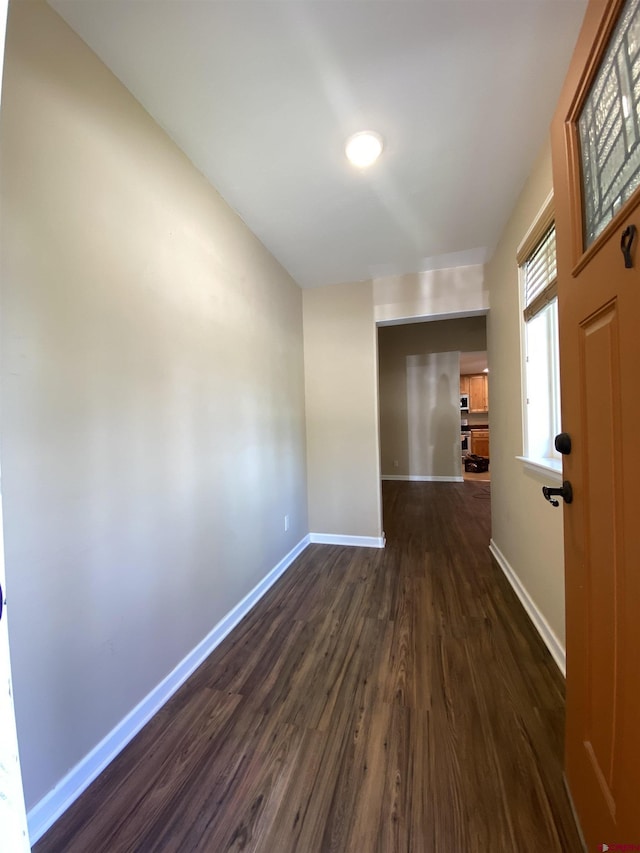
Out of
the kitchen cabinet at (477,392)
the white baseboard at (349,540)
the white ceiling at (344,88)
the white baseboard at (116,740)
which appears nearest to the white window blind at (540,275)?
the white ceiling at (344,88)

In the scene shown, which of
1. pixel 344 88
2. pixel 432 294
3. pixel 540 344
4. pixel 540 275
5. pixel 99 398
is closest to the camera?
pixel 99 398

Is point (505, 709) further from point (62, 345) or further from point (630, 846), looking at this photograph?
point (62, 345)

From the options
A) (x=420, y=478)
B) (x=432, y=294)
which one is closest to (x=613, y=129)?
(x=432, y=294)

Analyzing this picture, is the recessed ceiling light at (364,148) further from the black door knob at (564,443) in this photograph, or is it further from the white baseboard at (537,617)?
the white baseboard at (537,617)

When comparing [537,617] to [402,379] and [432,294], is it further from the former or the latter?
[402,379]

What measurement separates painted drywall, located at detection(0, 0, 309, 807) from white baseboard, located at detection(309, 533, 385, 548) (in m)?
1.49

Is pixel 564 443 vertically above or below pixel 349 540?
above

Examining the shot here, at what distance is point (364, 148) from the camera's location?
1575mm

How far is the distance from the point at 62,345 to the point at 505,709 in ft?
7.17

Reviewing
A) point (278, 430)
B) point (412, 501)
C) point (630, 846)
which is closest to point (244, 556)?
point (278, 430)

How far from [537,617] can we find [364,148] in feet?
8.72

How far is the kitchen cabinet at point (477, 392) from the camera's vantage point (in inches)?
320

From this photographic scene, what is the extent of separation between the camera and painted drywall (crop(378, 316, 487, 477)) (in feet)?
19.1

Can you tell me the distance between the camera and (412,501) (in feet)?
15.6
